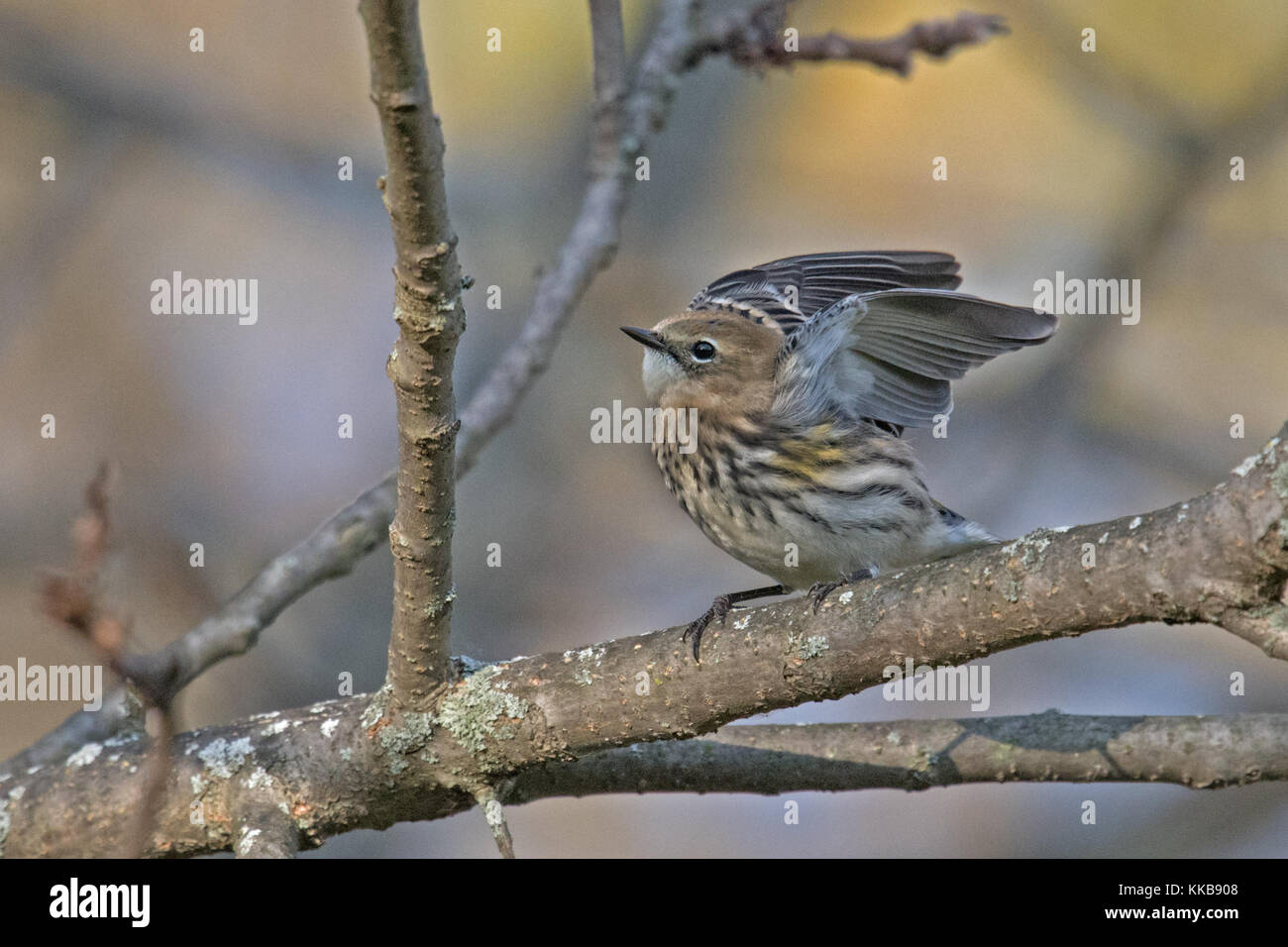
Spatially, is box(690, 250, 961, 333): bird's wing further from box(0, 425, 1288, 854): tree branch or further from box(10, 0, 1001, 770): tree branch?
box(0, 425, 1288, 854): tree branch

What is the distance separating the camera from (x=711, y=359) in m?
5.55

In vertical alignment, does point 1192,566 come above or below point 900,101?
below

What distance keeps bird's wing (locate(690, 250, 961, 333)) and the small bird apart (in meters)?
0.50

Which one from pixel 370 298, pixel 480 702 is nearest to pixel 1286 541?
pixel 480 702

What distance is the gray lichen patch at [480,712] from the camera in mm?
3625

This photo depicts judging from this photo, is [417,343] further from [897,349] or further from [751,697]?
[897,349]

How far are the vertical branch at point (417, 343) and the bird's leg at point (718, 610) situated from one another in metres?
0.68

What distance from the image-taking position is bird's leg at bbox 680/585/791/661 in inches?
137

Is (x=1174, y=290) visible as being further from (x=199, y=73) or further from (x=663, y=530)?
(x=199, y=73)

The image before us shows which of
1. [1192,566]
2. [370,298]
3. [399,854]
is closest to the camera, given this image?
[1192,566]

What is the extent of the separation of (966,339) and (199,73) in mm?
7052

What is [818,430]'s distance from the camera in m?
5.25

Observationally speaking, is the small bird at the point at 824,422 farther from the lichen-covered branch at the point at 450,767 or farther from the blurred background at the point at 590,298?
the blurred background at the point at 590,298

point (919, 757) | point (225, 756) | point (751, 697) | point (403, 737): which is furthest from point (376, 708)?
point (919, 757)
